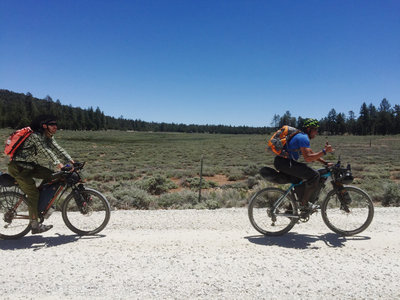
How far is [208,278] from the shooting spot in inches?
Result: 120

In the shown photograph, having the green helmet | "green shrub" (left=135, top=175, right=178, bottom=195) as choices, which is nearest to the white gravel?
the green helmet

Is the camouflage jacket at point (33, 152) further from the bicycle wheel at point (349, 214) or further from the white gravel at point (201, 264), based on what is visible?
the bicycle wheel at point (349, 214)

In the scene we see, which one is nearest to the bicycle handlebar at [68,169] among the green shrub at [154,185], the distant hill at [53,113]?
the green shrub at [154,185]

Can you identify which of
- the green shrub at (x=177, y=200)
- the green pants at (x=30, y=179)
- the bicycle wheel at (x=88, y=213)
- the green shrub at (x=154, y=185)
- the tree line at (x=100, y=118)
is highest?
the tree line at (x=100, y=118)

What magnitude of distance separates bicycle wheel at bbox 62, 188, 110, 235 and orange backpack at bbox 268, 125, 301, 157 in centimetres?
288

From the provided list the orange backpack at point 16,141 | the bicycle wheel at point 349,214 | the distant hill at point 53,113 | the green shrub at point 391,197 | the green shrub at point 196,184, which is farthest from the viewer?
the distant hill at point 53,113

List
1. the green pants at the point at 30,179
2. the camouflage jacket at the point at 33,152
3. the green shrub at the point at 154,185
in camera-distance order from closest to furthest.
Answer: the camouflage jacket at the point at 33,152 < the green pants at the point at 30,179 < the green shrub at the point at 154,185

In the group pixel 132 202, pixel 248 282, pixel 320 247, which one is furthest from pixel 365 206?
pixel 132 202

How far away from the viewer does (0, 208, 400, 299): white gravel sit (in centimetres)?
281

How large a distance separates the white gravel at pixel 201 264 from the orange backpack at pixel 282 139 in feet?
4.50

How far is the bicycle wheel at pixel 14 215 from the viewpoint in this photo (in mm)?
4332

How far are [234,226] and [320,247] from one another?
1.52 meters

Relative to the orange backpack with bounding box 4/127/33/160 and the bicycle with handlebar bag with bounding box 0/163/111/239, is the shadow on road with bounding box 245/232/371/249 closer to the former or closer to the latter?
the bicycle with handlebar bag with bounding box 0/163/111/239

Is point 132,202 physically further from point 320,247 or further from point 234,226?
point 320,247
